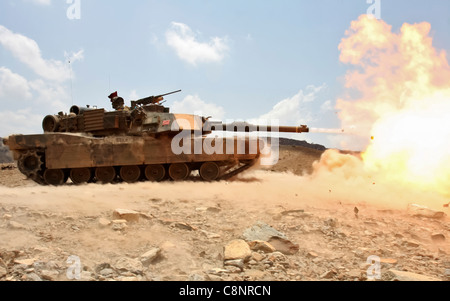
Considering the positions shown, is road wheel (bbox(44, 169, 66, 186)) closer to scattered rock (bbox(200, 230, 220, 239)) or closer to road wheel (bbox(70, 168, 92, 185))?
road wheel (bbox(70, 168, 92, 185))

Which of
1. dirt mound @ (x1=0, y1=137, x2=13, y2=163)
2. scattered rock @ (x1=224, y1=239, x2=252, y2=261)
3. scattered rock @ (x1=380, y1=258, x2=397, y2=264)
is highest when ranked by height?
dirt mound @ (x1=0, y1=137, x2=13, y2=163)

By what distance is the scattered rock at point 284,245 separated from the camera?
5113mm

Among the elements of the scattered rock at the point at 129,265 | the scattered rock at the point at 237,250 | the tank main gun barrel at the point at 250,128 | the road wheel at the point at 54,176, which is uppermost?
the tank main gun barrel at the point at 250,128

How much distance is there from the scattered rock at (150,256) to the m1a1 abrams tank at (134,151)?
27.5 ft

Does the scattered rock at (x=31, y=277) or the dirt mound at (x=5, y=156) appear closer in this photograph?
the scattered rock at (x=31, y=277)

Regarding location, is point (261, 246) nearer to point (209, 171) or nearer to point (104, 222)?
point (104, 222)

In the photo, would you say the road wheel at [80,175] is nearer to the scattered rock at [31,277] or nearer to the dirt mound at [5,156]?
the scattered rock at [31,277]

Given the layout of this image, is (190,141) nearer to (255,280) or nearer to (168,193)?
(168,193)

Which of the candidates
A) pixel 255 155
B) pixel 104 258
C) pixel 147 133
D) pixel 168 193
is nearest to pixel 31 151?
pixel 147 133

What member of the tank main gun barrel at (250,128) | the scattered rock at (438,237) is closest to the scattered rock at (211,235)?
the scattered rock at (438,237)

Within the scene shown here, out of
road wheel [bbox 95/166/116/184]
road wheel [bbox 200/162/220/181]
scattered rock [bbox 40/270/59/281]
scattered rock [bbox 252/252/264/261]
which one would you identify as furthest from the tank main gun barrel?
scattered rock [bbox 40/270/59/281]

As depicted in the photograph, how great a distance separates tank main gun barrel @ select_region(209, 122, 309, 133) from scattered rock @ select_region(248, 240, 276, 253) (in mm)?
9740

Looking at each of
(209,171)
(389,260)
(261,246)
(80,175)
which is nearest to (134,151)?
(80,175)

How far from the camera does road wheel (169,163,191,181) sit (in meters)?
13.3
